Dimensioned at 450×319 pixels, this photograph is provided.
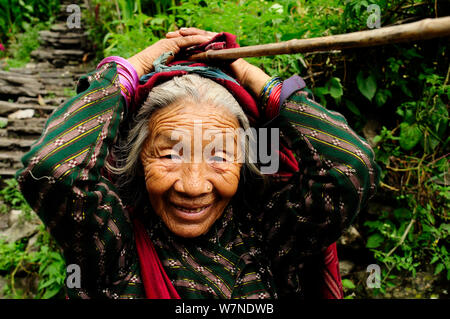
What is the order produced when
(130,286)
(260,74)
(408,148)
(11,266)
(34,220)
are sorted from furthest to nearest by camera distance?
(34,220)
(11,266)
(408,148)
(260,74)
(130,286)

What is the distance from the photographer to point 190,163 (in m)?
1.30

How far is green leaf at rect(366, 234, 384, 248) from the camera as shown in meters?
1.98

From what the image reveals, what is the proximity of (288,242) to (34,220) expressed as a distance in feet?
9.32

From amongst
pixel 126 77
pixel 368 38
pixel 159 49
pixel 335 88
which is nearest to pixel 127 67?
pixel 126 77

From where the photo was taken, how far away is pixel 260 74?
5.13ft

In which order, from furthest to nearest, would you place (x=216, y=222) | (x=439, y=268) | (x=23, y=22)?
(x=23, y=22)
(x=439, y=268)
(x=216, y=222)

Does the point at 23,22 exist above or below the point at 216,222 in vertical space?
above

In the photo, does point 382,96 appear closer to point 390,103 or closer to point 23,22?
point 390,103

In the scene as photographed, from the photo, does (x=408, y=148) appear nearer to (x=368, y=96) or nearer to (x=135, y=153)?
(x=368, y=96)

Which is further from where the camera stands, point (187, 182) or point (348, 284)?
point (348, 284)

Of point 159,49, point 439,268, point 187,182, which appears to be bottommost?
point 439,268

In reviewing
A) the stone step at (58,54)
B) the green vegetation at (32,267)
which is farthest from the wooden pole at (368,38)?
the stone step at (58,54)

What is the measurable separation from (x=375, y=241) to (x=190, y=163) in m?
1.44
